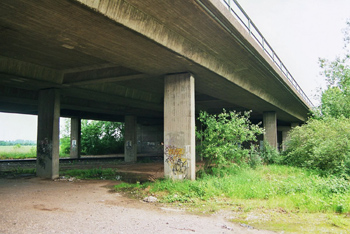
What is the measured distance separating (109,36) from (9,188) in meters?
7.39

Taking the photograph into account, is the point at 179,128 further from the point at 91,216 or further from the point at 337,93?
the point at 337,93

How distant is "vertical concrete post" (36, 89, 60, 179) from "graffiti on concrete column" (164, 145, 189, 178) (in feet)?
21.7

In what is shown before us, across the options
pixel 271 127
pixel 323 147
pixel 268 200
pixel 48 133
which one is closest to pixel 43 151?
pixel 48 133

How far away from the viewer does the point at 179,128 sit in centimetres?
1176

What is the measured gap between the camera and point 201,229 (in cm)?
608

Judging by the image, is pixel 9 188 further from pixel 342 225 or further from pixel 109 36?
pixel 342 225

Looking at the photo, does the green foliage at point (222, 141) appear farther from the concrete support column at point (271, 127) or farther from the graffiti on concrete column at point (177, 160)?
the concrete support column at point (271, 127)

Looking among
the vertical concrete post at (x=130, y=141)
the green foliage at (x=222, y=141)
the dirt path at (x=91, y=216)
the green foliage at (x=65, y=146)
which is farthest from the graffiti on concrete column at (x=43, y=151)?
the green foliage at (x=65, y=146)

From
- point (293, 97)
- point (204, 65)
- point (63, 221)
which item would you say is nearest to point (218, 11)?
point (204, 65)

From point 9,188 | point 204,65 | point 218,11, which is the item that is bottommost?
point 9,188

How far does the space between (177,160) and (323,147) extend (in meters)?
7.08

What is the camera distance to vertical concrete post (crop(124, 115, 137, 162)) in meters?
28.3

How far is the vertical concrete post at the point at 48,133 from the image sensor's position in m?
14.7

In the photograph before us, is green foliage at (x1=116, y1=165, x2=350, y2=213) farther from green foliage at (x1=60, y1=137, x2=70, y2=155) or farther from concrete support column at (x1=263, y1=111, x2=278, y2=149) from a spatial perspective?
green foliage at (x1=60, y1=137, x2=70, y2=155)
